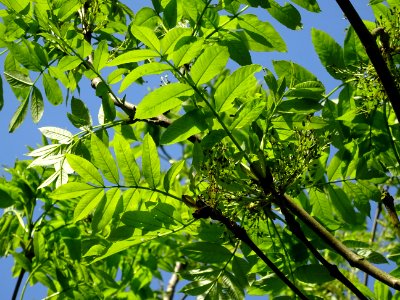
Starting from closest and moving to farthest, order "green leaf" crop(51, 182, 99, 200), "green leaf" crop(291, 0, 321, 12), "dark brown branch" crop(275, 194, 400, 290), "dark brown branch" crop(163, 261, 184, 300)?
"dark brown branch" crop(275, 194, 400, 290), "green leaf" crop(51, 182, 99, 200), "green leaf" crop(291, 0, 321, 12), "dark brown branch" crop(163, 261, 184, 300)

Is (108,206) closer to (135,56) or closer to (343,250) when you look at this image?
(135,56)

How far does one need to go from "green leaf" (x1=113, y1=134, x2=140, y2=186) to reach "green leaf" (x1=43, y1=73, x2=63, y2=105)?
505 mm

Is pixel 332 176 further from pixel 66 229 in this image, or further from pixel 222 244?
pixel 66 229

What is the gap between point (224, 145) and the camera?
159 cm

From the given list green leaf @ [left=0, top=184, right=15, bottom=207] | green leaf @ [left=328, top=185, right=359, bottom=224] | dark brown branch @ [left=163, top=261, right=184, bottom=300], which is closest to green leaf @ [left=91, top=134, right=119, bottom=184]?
green leaf @ [left=328, top=185, right=359, bottom=224]

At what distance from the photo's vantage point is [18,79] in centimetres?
200

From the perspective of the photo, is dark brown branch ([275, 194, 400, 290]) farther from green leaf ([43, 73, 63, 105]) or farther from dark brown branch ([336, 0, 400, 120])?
→ green leaf ([43, 73, 63, 105])

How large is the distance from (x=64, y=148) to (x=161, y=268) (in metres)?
1.49

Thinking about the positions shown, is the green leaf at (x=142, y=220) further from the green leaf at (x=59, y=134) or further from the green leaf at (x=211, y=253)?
the green leaf at (x=59, y=134)

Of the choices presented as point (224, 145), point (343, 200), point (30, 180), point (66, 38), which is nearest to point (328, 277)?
point (343, 200)

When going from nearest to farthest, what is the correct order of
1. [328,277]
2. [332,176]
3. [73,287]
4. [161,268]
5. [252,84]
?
1. [252,84]
2. [328,277]
3. [332,176]
4. [73,287]
5. [161,268]

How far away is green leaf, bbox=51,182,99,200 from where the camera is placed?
1602mm

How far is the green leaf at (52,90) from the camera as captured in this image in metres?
1.99

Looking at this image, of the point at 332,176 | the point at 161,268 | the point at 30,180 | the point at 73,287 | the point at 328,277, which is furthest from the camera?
the point at 161,268
